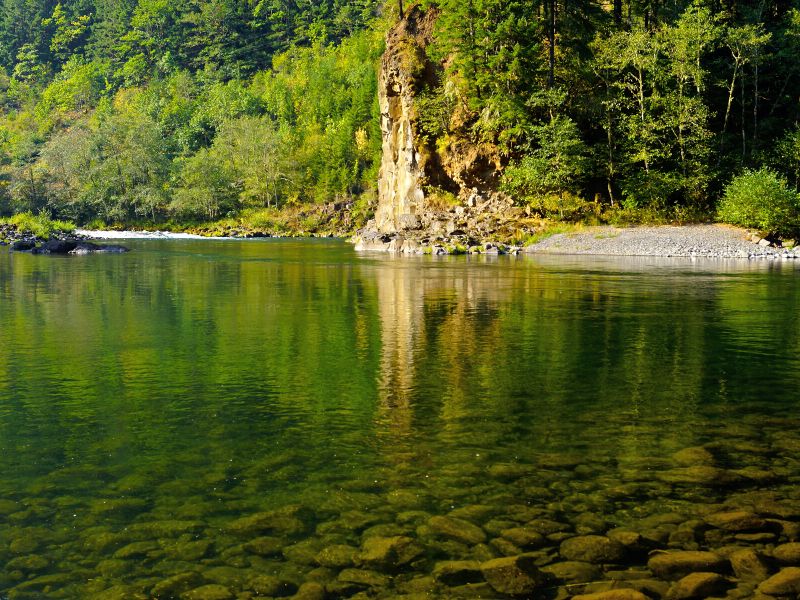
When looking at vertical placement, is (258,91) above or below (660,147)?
above

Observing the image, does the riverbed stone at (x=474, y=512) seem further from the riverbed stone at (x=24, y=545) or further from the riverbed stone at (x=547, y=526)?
the riverbed stone at (x=24, y=545)

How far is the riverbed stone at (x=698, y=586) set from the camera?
19.0ft

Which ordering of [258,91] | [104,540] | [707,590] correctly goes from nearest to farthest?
[707,590]
[104,540]
[258,91]

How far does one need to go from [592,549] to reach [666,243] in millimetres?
49937

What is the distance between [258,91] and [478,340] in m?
146

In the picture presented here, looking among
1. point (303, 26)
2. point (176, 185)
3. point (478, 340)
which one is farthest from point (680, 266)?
point (303, 26)

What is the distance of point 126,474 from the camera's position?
858 centimetres

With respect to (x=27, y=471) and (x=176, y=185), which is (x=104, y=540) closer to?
(x=27, y=471)

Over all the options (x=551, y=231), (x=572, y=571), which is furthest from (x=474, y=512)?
(x=551, y=231)

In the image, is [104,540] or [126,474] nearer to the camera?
[104,540]

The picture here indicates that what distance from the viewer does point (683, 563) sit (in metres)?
6.30

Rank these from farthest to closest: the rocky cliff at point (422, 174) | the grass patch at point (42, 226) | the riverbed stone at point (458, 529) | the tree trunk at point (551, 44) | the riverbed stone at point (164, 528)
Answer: the grass patch at point (42, 226)
the tree trunk at point (551, 44)
the rocky cliff at point (422, 174)
the riverbed stone at point (164, 528)
the riverbed stone at point (458, 529)

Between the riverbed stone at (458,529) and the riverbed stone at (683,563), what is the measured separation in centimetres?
153

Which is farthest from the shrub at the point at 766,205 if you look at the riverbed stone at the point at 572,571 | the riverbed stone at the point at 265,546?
the riverbed stone at the point at 265,546
